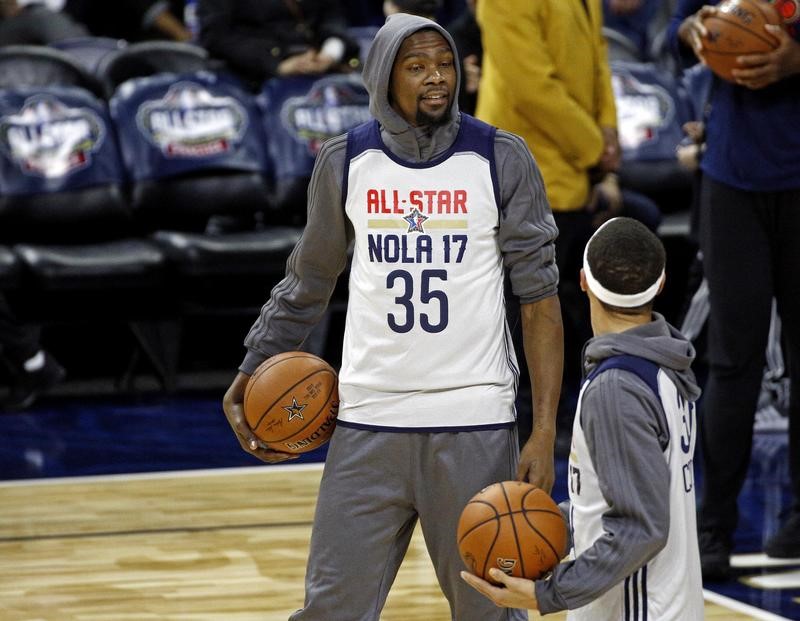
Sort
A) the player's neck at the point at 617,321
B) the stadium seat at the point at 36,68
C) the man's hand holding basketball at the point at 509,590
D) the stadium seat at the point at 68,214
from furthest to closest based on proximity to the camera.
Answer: the stadium seat at the point at 36,68
the stadium seat at the point at 68,214
the player's neck at the point at 617,321
the man's hand holding basketball at the point at 509,590

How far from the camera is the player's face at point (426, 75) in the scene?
3.18 m

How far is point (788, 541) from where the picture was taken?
197 inches

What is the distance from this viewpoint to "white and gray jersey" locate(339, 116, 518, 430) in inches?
126

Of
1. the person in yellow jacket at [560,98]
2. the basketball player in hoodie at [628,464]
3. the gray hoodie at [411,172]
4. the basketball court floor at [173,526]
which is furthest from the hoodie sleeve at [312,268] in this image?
the person in yellow jacket at [560,98]

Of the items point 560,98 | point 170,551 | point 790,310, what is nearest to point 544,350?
point 790,310

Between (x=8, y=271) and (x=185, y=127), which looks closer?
(x=8, y=271)

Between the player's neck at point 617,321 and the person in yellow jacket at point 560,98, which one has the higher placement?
the player's neck at point 617,321

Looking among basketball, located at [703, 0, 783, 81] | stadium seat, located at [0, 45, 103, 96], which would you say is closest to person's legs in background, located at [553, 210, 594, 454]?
basketball, located at [703, 0, 783, 81]

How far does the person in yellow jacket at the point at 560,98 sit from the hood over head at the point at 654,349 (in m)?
2.84

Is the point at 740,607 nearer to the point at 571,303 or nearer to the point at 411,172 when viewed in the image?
the point at 411,172

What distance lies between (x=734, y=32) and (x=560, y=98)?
1.07m

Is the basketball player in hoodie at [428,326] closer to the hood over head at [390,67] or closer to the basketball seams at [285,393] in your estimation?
the hood over head at [390,67]

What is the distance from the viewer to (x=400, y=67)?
320cm

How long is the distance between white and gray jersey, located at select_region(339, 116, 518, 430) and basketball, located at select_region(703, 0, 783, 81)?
166 cm
